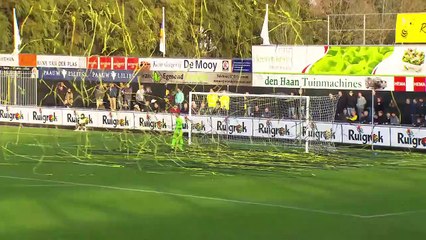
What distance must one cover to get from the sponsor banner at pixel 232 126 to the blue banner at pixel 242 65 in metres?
3.76

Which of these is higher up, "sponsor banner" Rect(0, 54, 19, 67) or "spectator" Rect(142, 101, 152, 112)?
"sponsor banner" Rect(0, 54, 19, 67)

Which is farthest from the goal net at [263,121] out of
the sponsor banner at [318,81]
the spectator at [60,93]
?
the spectator at [60,93]

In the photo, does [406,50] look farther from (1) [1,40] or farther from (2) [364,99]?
(1) [1,40]

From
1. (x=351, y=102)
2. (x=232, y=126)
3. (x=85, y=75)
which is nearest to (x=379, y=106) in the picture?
(x=351, y=102)

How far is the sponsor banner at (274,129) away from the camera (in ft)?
110

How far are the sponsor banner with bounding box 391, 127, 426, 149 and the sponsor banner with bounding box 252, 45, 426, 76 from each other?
9.08 ft

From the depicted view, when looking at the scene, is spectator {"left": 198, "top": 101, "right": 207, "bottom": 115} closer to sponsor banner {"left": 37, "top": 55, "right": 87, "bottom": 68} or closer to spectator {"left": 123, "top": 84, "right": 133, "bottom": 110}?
spectator {"left": 123, "top": 84, "right": 133, "bottom": 110}

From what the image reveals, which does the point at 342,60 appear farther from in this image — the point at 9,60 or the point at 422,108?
the point at 9,60

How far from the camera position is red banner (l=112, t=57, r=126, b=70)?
42812mm

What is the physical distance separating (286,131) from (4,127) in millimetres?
17175

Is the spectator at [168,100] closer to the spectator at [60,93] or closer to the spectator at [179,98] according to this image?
the spectator at [179,98]

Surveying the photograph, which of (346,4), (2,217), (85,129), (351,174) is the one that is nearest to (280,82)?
(85,129)

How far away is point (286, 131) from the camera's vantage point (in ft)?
111

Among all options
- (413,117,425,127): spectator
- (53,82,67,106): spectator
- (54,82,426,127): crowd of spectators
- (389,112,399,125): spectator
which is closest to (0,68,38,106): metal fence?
(53,82,67,106): spectator
